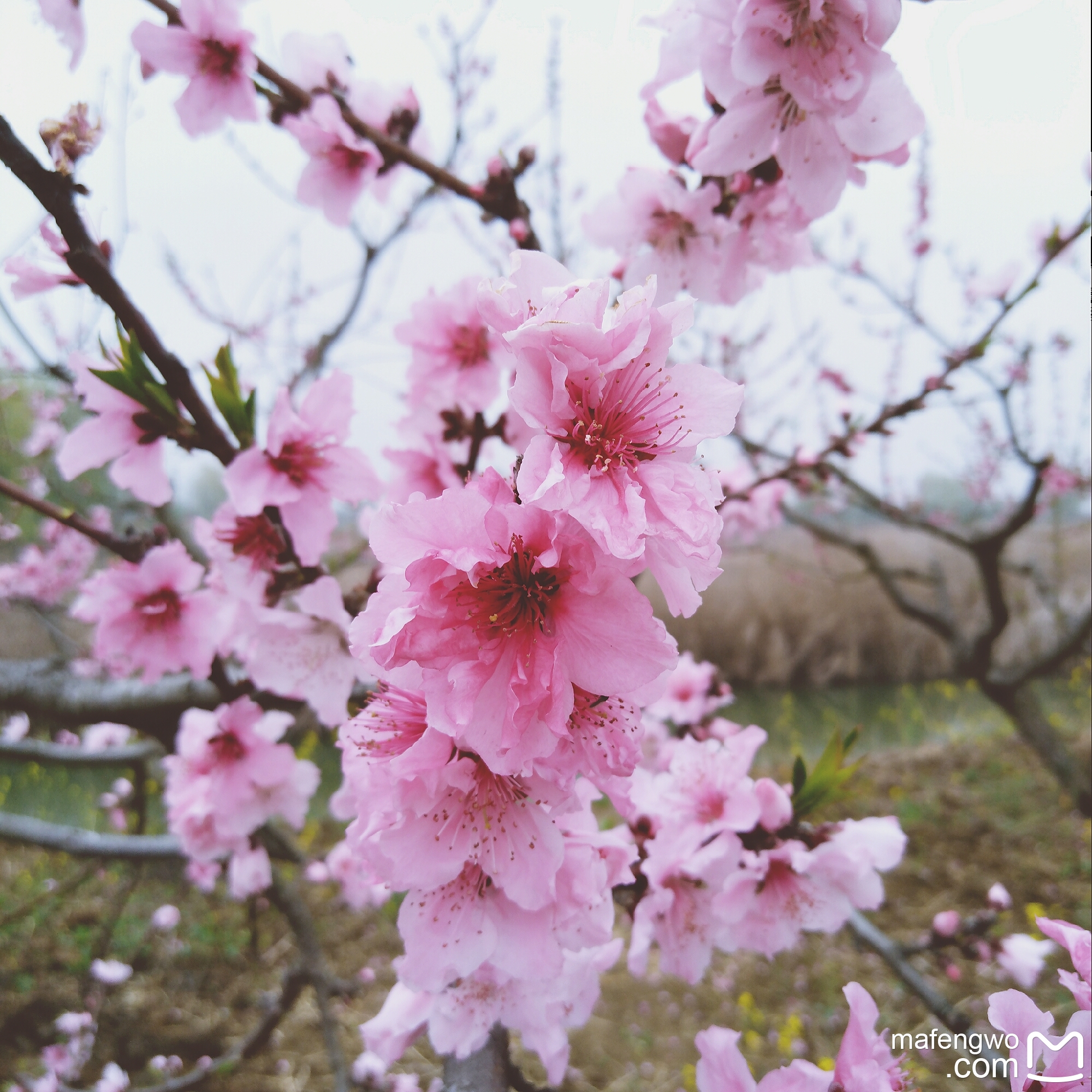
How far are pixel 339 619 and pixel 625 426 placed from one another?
531 millimetres

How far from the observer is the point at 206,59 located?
115cm

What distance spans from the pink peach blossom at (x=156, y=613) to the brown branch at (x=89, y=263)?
15.6 inches

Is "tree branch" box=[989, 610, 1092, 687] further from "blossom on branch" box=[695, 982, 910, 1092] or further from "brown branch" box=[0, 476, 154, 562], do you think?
"brown branch" box=[0, 476, 154, 562]

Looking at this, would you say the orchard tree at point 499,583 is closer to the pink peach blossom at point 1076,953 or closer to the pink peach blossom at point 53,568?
the pink peach blossom at point 1076,953

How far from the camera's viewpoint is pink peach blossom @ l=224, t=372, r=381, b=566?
840mm

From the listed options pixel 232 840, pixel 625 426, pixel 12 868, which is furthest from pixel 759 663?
pixel 625 426

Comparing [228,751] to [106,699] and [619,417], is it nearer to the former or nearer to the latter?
[106,699]

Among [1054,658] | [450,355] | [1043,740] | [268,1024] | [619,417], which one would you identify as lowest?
[268,1024]

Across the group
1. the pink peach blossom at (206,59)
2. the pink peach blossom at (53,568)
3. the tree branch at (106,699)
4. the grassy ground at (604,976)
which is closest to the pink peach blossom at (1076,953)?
the tree branch at (106,699)

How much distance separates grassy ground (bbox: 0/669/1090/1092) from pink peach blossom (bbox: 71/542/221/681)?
162 centimetres

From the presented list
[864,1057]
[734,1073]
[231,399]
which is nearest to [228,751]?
[231,399]

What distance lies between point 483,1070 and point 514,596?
0.64 metres

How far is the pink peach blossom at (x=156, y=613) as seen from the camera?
111 centimetres

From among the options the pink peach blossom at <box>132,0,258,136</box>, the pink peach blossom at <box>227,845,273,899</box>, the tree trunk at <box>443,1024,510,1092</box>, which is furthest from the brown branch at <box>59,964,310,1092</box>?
the pink peach blossom at <box>132,0,258,136</box>
